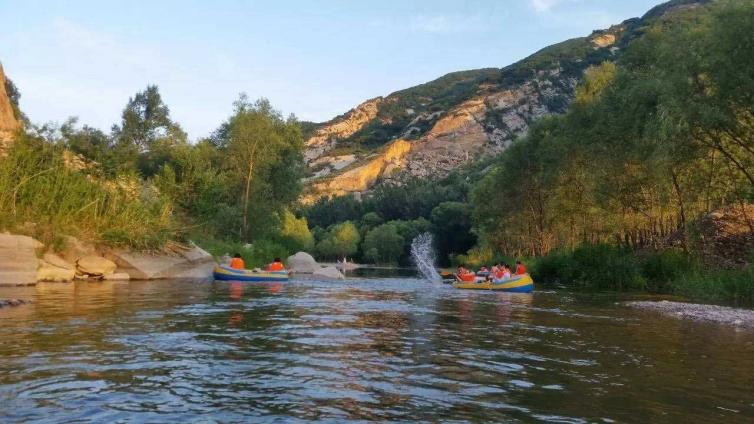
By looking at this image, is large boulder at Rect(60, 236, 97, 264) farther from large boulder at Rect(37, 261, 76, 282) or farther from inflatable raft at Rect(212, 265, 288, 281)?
inflatable raft at Rect(212, 265, 288, 281)

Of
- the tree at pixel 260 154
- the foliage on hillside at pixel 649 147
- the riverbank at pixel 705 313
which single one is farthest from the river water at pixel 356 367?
the tree at pixel 260 154

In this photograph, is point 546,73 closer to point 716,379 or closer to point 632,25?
point 632,25

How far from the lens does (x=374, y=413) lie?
5.87m

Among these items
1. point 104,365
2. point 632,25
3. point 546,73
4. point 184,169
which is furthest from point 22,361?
point 632,25

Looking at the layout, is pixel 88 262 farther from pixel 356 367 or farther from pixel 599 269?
pixel 599 269

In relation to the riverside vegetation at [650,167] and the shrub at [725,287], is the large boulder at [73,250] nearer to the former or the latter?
the riverside vegetation at [650,167]

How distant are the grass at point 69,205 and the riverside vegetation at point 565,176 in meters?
0.07

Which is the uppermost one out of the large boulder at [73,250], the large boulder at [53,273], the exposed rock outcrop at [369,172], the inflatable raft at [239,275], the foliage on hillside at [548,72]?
the foliage on hillside at [548,72]

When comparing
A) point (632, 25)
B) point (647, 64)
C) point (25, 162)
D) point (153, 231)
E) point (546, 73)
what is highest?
point (632, 25)

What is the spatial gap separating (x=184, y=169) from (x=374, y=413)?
140ft

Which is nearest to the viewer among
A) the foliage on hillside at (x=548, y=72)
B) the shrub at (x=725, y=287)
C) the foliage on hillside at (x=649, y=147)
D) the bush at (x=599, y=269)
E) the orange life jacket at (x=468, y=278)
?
the shrub at (x=725, y=287)

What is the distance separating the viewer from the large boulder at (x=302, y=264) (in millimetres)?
43062

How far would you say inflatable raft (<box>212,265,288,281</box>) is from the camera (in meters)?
29.1

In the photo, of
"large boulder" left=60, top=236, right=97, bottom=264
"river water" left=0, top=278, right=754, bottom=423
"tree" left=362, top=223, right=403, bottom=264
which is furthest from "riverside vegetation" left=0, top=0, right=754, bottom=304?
"tree" left=362, top=223, right=403, bottom=264
